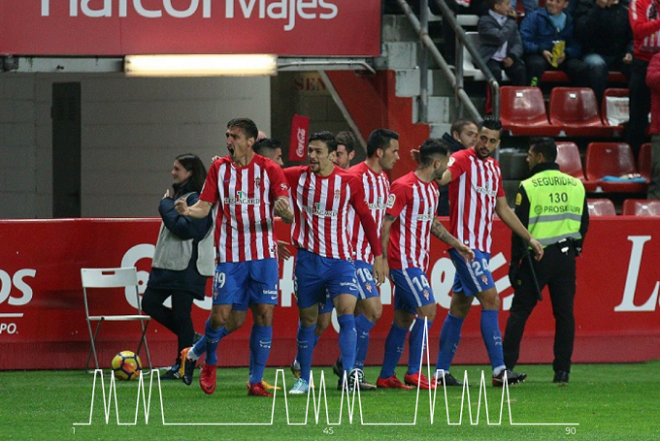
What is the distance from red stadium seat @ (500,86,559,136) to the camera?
15383 millimetres

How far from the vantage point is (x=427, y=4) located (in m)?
15.4

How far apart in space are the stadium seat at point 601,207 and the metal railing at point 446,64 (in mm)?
1457

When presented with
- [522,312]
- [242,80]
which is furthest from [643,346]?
[242,80]

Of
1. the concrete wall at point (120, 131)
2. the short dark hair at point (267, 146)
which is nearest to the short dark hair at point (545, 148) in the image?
the short dark hair at point (267, 146)

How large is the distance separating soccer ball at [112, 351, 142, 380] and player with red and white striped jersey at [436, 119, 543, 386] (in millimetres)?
2453

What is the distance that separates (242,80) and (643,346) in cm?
773

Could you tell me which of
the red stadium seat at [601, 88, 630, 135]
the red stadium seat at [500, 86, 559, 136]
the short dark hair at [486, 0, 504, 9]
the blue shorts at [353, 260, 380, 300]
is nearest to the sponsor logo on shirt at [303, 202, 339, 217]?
the blue shorts at [353, 260, 380, 300]

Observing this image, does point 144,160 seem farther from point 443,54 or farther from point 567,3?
point 567,3

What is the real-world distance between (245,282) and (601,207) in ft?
19.6

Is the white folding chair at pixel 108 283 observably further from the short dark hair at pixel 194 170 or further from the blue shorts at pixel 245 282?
the blue shorts at pixel 245 282

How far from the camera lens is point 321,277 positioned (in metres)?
9.98

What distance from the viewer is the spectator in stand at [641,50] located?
15195 mm

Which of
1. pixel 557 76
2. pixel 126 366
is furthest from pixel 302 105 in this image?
pixel 126 366

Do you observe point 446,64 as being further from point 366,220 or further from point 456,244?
point 366,220
